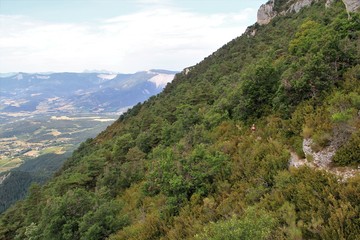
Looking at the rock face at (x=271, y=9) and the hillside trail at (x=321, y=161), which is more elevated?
the rock face at (x=271, y=9)

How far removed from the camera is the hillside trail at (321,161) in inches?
418

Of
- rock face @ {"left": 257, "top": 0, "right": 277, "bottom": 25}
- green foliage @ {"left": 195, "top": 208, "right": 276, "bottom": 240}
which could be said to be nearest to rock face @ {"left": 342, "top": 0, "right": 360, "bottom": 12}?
green foliage @ {"left": 195, "top": 208, "right": 276, "bottom": 240}

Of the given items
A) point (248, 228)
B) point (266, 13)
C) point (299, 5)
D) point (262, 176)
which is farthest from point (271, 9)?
point (248, 228)

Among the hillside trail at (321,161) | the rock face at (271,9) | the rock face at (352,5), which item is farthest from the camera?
the rock face at (271,9)

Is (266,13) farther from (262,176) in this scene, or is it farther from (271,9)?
(262,176)

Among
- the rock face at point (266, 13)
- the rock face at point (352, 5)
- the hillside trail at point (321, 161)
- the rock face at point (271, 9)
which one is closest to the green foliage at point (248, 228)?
the hillside trail at point (321, 161)

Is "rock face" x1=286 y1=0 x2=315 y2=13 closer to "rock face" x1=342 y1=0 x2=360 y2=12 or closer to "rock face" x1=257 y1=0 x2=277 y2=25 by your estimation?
"rock face" x1=257 y1=0 x2=277 y2=25

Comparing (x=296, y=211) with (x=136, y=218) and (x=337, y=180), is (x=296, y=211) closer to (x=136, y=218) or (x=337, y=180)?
(x=337, y=180)

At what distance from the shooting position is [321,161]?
1167 cm

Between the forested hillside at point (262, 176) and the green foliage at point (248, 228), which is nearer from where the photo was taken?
the green foliage at point (248, 228)

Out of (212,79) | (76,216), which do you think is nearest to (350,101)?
(76,216)

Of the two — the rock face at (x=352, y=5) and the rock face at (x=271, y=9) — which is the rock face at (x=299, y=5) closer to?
the rock face at (x=271, y=9)

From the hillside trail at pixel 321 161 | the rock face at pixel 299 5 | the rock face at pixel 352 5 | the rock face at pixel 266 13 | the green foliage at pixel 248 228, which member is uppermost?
the rock face at pixel 266 13

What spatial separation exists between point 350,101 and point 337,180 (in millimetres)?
4601
